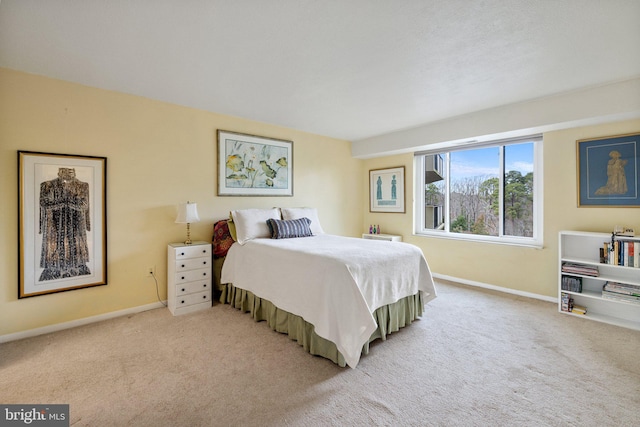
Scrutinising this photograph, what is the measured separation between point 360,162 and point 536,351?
410 cm

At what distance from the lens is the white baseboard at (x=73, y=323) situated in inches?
97.7

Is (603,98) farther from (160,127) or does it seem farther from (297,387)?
(160,127)

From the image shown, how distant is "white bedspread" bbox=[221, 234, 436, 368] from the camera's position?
81.2 inches

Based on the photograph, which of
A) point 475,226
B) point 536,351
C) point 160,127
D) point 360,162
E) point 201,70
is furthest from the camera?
point 360,162

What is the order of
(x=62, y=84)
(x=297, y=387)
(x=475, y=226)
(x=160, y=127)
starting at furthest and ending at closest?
1. (x=475, y=226)
2. (x=160, y=127)
3. (x=62, y=84)
4. (x=297, y=387)

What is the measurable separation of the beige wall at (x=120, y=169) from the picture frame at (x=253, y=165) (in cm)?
11

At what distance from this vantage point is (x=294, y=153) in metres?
4.52

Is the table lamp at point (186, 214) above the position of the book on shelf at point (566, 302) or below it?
above

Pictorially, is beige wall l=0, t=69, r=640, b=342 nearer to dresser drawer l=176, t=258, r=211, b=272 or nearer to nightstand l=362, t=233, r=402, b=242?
dresser drawer l=176, t=258, r=211, b=272

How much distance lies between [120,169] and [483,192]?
15.7ft

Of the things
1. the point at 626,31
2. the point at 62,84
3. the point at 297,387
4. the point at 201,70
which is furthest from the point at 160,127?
the point at 626,31

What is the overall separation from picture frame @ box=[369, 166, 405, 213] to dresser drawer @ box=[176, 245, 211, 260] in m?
3.30

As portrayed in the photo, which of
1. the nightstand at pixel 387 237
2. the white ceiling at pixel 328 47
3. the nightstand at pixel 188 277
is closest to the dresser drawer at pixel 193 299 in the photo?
the nightstand at pixel 188 277

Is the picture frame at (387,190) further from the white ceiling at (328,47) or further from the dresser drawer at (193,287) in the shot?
the dresser drawer at (193,287)
